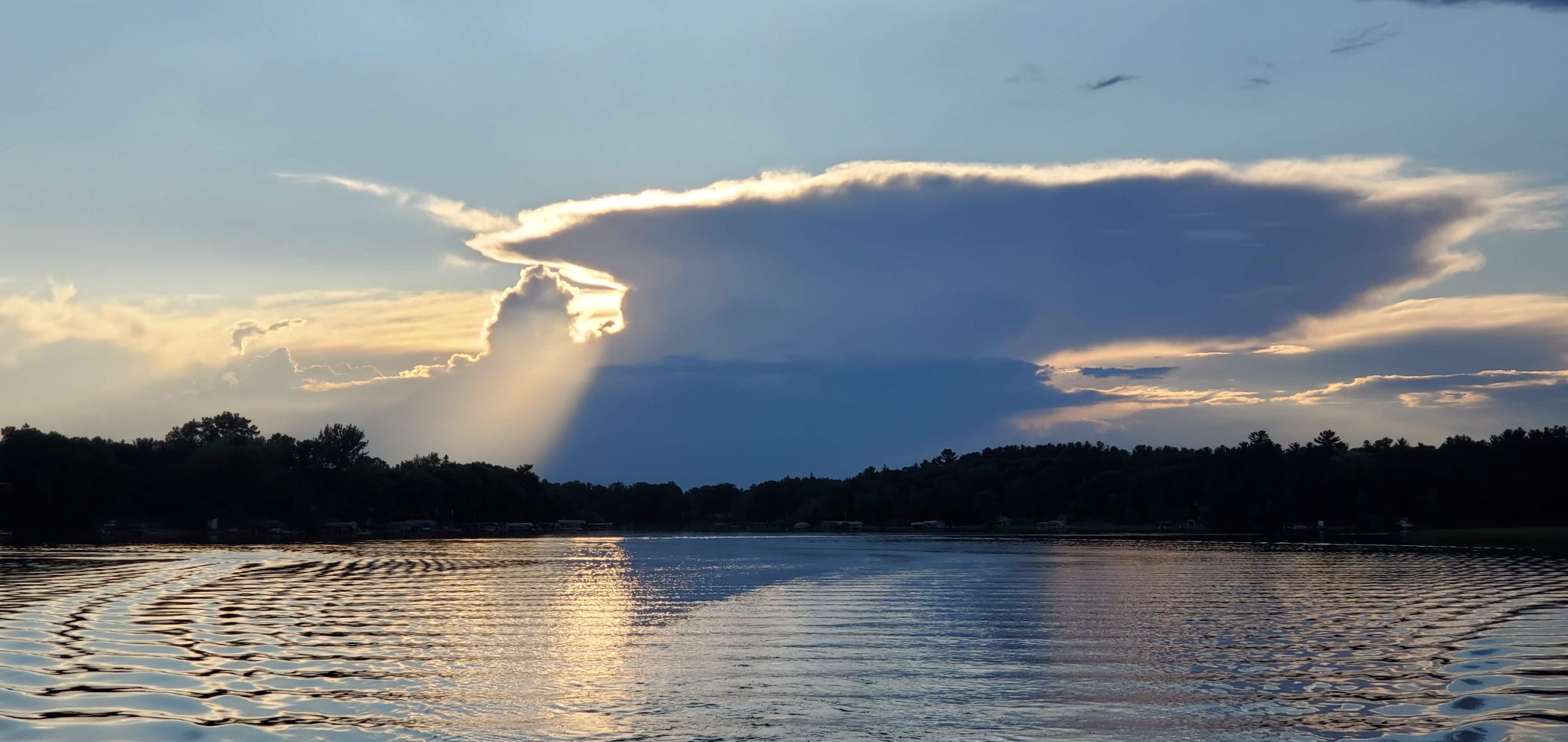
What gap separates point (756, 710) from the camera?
16469mm

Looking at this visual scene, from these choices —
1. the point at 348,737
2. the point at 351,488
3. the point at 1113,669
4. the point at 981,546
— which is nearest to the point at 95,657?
the point at 348,737

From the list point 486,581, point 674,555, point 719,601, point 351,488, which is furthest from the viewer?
point 351,488

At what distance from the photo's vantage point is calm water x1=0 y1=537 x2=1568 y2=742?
1556 centimetres

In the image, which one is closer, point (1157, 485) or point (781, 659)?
point (781, 659)

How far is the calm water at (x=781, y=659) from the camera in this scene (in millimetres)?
15562

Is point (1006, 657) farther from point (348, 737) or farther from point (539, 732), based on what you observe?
point (348, 737)

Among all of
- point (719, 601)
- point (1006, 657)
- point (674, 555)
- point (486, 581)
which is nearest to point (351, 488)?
point (674, 555)

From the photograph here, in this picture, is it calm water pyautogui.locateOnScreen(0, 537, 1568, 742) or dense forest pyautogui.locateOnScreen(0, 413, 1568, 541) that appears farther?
dense forest pyautogui.locateOnScreen(0, 413, 1568, 541)

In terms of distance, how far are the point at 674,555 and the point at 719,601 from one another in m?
44.8

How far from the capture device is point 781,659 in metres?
21.9

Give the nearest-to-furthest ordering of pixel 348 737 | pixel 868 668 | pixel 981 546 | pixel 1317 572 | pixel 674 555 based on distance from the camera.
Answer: pixel 348 737 < pixel 868 668 < pixel 1317 572 < pixel 674 555 < pixel 981 546

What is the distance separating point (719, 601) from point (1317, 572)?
92.9ft

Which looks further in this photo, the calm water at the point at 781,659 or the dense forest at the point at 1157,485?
the dense forest at the point at 1157,485

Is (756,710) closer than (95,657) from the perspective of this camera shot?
Yes
